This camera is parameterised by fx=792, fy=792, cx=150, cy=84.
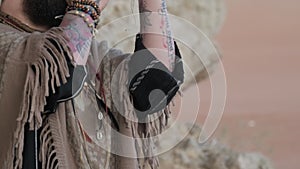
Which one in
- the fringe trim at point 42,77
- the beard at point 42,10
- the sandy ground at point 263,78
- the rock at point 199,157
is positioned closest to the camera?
the fringe trim at point 42,77

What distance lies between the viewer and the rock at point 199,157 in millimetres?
2922

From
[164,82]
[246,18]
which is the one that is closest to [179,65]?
[164,82]

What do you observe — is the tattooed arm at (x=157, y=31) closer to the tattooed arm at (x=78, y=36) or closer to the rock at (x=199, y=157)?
the tattooed arm at (x=78, y=36)

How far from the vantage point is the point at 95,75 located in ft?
4.32

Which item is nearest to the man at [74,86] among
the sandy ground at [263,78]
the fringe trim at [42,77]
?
the fringe trim at [42,77]

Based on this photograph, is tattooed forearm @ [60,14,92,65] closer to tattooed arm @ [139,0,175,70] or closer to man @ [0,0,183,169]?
man @ [0,0,183,169]

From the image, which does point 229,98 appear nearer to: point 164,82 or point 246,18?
point 246,18

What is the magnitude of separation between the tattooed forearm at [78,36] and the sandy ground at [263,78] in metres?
2.78

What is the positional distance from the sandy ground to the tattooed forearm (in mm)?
2779

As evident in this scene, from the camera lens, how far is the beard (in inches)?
50.0

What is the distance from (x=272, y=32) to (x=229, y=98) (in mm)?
659

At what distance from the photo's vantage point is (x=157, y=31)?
129 centimetres

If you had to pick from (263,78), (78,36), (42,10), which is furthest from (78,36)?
(263,78)

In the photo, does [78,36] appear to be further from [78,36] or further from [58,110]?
[58,110]
